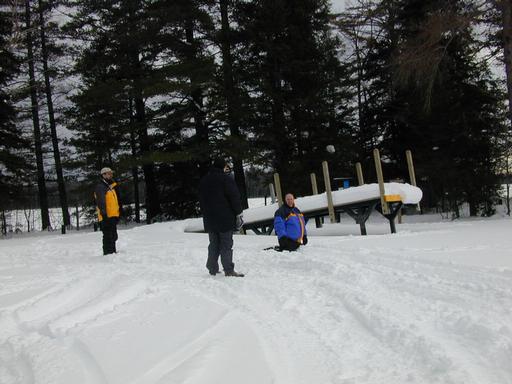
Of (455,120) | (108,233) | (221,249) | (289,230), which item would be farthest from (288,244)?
(455,120)

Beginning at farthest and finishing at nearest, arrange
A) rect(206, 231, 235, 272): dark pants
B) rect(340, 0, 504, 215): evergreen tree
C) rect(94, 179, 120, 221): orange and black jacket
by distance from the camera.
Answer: rect(340, 0, 504, 215): evergreen tree → rect(94, 179, 120, 221): orange and black jacket → rect(206, 231, 235, 272): dark pants

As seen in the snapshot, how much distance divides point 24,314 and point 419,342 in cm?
354

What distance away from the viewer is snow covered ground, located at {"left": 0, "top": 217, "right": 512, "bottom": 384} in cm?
277

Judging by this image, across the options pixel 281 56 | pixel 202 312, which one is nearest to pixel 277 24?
pixel 281 56

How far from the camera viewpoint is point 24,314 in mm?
4410

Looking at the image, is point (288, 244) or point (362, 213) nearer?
point (288, 244)

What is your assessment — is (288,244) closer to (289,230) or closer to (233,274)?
(289,230)

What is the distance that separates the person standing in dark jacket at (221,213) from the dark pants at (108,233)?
309 cm

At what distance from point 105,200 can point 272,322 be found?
565 cm

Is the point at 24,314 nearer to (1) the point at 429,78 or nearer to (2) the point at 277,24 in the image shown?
(1) the point at 429,78

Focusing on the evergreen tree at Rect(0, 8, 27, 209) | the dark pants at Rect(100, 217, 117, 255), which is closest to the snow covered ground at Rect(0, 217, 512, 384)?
the dark pants at Rect(100, 217, 117, 255)

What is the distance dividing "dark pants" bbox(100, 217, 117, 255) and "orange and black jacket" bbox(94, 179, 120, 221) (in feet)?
0.30

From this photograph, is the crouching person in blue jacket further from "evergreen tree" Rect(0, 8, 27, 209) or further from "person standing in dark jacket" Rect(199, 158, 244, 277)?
"evergreen tree" Rect(0, 8, 27, 209)

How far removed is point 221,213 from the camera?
615cm
